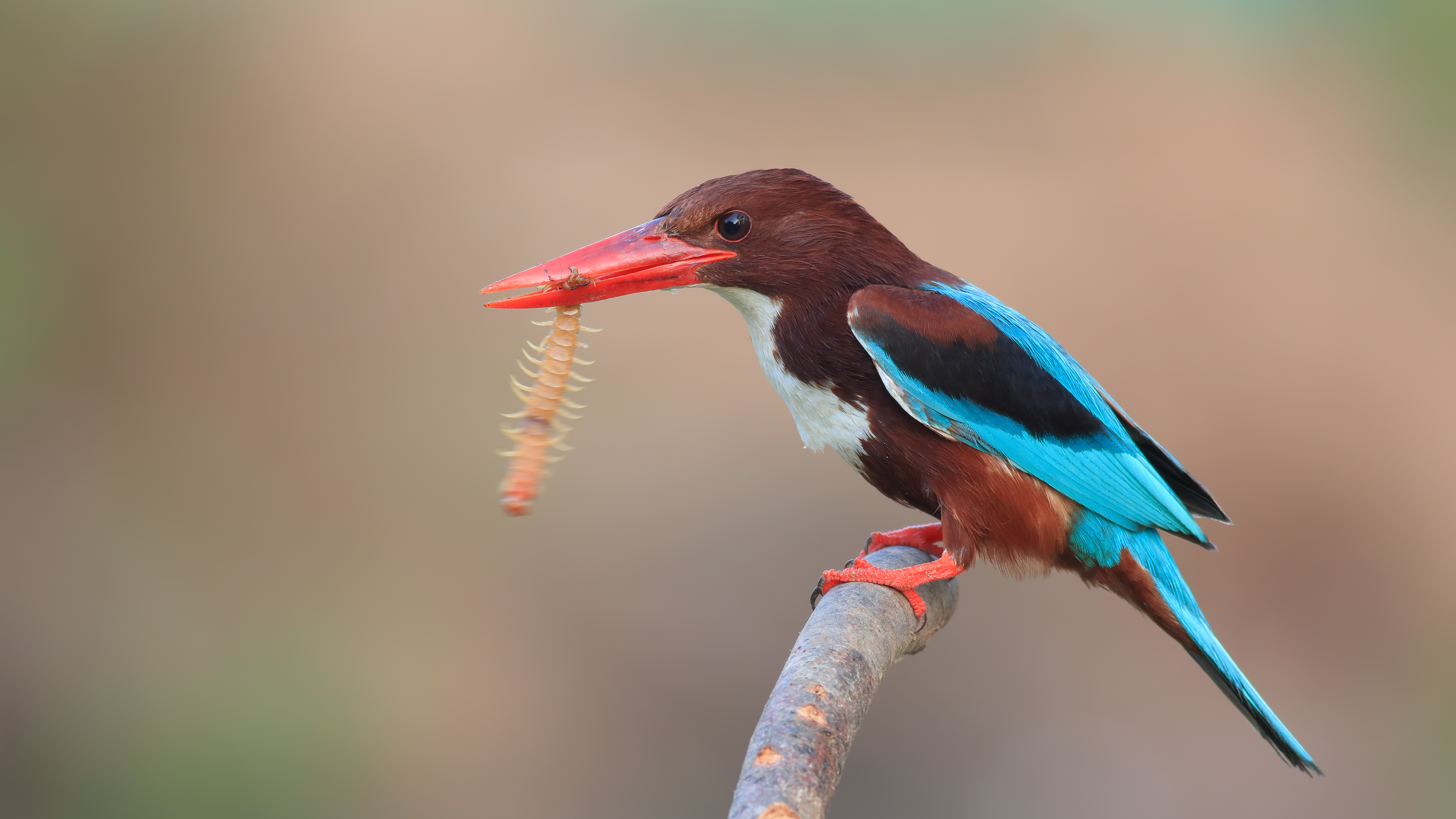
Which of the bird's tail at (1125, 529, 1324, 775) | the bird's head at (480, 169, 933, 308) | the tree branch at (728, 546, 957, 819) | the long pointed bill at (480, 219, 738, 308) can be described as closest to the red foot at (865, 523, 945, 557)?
the tree branch at (728, 546, 957, 819)

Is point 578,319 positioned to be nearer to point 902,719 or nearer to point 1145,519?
point 1145,519

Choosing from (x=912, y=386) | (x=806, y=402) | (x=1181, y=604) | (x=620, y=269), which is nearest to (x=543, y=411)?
(x=620, y=269)

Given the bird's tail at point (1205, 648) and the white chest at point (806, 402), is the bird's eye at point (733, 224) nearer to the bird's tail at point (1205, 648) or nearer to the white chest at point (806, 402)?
the white chest at point (806, 402)

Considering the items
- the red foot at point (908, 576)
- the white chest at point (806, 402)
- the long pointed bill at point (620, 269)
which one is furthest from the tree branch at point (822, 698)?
the long pointed bill at point (620, 269)

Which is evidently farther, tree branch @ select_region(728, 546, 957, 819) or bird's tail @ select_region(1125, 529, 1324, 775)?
bird's tail @ select_region(1125, 529, 1324, 775)

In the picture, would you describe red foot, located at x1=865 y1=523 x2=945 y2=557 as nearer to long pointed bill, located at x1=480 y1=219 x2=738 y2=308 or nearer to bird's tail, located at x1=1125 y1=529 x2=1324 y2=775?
bird's tail, located at x1=1125 y1=529 x2=1324 y2=775

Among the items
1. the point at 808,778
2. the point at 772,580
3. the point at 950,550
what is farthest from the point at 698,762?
the point at 808,778
